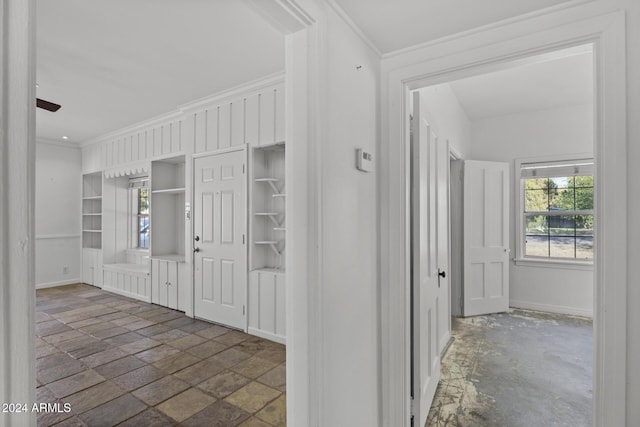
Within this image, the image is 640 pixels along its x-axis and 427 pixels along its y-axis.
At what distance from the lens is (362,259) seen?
1.76 m

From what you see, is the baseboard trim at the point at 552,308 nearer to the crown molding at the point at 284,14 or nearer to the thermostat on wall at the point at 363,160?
the thermostat on wall at the point at 363,160

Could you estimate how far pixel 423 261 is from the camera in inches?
80.6

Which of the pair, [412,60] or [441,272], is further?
[441,272]

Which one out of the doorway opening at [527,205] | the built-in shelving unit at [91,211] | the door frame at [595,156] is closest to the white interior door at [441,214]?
the door frame at [595,156]

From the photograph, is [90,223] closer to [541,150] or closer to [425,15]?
[425,15]

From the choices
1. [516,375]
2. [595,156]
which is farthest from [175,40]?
[516,375]

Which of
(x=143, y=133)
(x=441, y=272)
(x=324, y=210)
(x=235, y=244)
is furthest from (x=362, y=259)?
(x=143, y=133)

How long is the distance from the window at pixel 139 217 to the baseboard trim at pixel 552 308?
645cm

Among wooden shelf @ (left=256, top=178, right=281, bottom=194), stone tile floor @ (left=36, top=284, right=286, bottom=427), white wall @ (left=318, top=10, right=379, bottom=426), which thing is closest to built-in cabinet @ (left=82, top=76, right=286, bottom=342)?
wooden shelf @ (left=256, top=178, right=281, bottom=194)

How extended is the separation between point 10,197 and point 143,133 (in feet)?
16.5

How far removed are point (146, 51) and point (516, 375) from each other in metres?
4.35

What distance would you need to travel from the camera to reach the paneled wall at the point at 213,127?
132 inches

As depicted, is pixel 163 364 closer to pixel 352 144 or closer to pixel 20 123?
pixel 352 144

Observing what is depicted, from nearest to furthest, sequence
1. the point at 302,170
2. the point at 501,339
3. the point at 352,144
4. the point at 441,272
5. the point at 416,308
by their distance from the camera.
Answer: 1. the point at 302,170
2. the point at 352,144
3. the point at 416,308
4. the point at 441,272
5. the point at 501,339
